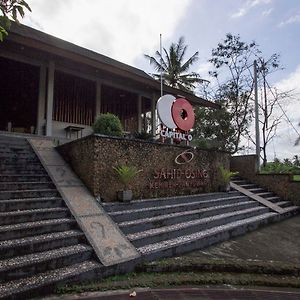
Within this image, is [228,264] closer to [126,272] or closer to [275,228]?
[126,272]

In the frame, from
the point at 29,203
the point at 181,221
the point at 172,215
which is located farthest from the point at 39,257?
the point at 181,221

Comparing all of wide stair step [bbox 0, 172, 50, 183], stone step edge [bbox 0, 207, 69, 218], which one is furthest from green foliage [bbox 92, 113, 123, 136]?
stone step edge [bbox 0, 207, 69, 218]

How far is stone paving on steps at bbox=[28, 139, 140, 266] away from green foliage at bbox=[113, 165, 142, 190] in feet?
2.56

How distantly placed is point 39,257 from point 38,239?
0.37 meters

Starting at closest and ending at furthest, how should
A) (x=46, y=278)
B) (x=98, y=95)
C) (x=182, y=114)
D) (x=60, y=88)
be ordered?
1. (x=46, y=278)
2. (x=182, y=114)
3. (x=98, y=95)
4. (x=60, y=88)

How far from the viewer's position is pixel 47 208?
17.1ft

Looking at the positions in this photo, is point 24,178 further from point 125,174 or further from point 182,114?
point 182,114

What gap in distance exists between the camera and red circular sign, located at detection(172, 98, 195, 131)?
884 centimetres

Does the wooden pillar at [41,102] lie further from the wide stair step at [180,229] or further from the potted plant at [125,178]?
the wide stair step at [180,229]

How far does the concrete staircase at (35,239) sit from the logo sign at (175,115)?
12.3 feet

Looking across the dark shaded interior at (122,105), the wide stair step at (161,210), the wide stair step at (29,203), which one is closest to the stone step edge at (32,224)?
the wide stair step at (29,203)

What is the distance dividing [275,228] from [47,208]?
19.3ft

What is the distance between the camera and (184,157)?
836cm

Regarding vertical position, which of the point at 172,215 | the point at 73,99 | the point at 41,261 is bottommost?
the point at 41,261
